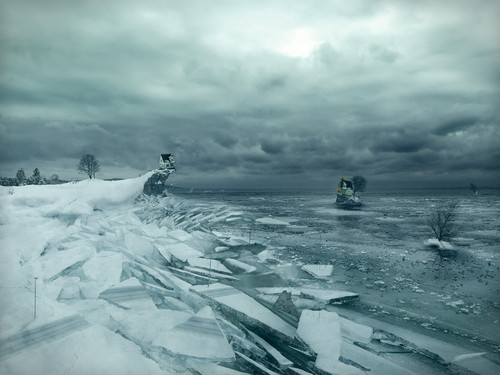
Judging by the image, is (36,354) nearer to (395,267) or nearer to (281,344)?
(281,344)

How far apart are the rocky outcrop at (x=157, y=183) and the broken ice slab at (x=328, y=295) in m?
16.7

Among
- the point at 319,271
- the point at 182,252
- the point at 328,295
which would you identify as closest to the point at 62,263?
the point at 182,252

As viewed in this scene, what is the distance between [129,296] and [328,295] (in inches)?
153

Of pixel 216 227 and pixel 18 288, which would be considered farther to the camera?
pixel 216 227

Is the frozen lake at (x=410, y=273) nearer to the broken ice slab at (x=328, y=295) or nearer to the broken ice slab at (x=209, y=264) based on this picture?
the broken ice slab at (x=328, y=295)

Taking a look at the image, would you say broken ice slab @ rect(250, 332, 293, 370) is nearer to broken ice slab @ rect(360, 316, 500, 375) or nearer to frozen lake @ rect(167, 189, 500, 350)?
broken ice slab @ rect(360, 316, 500, 375)

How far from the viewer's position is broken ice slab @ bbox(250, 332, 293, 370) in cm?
341

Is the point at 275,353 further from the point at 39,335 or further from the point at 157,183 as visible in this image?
the point at 157,183

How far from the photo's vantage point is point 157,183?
22328mm

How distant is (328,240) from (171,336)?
10762 mm

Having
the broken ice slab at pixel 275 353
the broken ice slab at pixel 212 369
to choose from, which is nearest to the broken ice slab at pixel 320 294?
the broken ice slab at pixel 275 353

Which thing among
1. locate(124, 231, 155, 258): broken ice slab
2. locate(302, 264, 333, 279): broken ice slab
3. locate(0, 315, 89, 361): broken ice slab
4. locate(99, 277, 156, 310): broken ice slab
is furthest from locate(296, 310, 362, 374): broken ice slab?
locate(124, 231, 155, 258): broken ice slab

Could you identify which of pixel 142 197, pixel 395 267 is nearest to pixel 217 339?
pixel 395 267

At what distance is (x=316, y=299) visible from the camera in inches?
226
